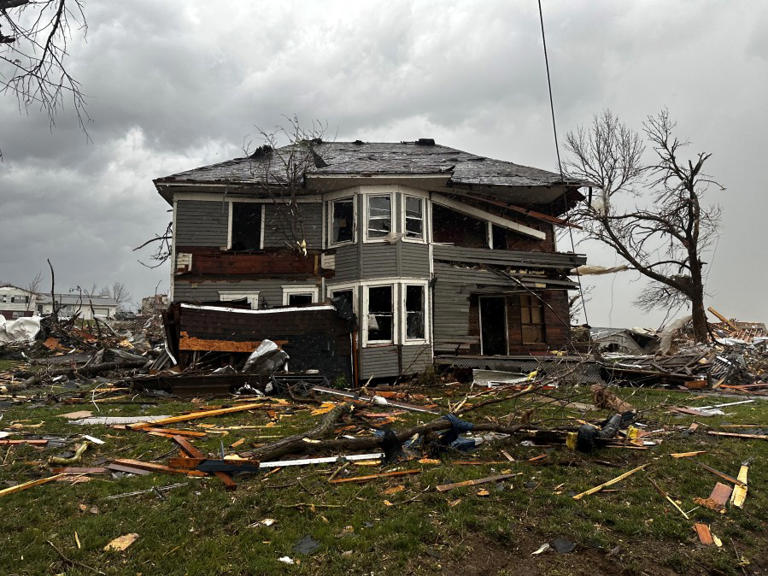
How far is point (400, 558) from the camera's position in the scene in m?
3.62

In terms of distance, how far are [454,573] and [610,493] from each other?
238cm

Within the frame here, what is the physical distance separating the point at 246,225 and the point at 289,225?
167cm

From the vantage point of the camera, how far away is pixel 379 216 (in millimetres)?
15156

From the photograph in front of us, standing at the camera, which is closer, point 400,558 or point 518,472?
point 400,558

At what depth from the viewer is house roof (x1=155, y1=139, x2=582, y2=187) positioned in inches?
593

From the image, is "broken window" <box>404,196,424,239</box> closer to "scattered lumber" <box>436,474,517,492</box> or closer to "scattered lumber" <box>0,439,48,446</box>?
"scattered lumber" <box>436,474,517,492</box>

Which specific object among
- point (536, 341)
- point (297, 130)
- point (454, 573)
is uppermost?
point (297, 130)

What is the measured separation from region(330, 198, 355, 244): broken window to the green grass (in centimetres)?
1054

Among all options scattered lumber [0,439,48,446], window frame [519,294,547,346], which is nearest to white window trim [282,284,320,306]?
window frame [519,294,547,346]

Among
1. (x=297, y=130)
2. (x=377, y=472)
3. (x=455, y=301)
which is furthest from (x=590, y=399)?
(x=297, y=130)

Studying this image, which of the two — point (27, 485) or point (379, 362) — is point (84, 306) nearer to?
point (379, 362)

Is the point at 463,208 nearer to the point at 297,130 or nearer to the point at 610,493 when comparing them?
the point at 297,130

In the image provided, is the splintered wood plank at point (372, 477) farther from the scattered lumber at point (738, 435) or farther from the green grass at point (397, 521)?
the scattered lumber at point (738, 435)

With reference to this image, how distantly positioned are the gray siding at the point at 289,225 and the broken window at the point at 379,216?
6.17 feet
